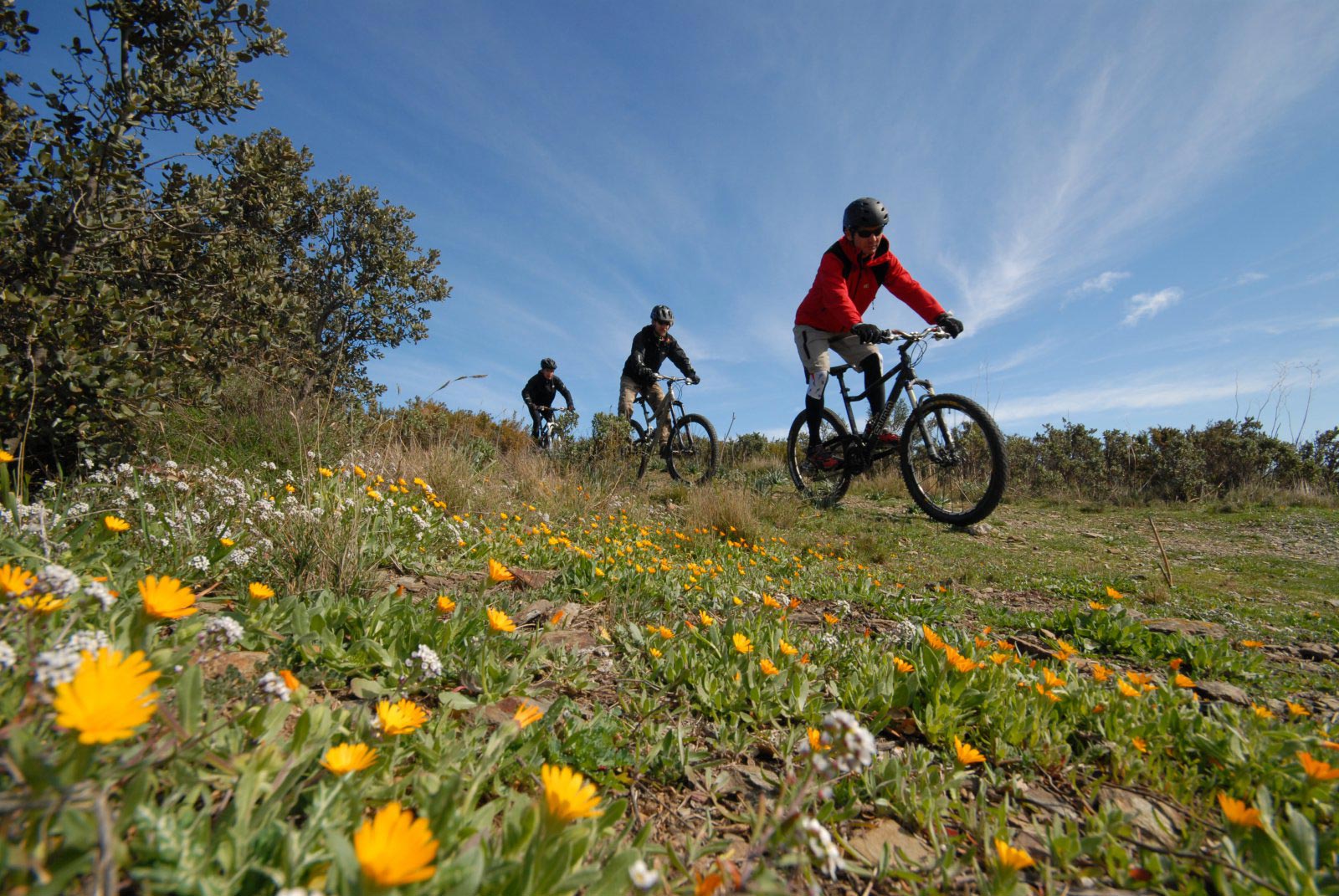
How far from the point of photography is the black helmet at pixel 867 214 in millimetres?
5547

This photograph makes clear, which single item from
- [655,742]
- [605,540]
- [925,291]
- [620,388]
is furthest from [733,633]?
[620,388]

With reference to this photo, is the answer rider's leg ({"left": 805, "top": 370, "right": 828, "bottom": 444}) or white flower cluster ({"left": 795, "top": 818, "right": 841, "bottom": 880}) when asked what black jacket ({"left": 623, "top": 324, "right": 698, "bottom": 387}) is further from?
white flower cluster ({"left": 795, "top": 818, "right": 841, "bottom": 880})

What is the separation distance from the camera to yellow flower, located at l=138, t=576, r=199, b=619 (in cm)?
Answer: 99

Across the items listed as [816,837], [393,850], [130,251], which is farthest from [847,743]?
[130,251]

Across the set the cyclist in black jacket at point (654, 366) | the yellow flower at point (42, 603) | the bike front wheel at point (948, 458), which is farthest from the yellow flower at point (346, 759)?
the cyclist in black jacket at point (654, 366)

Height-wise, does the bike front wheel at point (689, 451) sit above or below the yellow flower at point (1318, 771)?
above

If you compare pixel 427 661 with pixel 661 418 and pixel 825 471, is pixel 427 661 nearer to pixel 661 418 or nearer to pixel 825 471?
pixel 825 471

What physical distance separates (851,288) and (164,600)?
610 centimetres

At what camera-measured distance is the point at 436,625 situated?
176cm

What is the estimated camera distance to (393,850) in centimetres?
70

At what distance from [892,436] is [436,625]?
503cm

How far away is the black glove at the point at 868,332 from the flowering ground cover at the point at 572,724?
2.90 m

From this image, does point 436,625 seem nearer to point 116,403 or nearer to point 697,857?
Result: point 697,857

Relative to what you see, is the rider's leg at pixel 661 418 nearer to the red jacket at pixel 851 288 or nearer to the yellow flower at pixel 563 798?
the red jacket at pixel 851 288
